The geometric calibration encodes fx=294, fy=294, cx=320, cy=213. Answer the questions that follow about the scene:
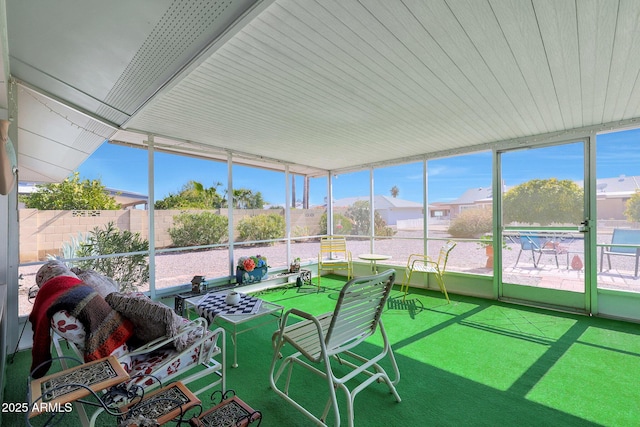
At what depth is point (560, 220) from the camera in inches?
167

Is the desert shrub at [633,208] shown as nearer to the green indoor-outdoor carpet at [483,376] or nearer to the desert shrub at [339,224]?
the green indoor-outdoor carpet at [483,376]

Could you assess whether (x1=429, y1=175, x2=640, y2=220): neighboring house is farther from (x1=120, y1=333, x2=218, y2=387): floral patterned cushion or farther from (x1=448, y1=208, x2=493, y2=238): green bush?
(x1=120, y1=333, x2=218, y2=387): floral patterned cushion

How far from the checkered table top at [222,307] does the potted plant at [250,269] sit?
1537 mm

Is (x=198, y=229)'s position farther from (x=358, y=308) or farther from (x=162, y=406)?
(x=358, y=308)

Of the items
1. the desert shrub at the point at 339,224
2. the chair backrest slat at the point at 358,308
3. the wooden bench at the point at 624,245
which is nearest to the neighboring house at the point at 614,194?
the wooden bench at the point at 624,245

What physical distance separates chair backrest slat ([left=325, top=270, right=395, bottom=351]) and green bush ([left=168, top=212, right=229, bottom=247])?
338 cm

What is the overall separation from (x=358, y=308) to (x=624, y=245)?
4.13 m

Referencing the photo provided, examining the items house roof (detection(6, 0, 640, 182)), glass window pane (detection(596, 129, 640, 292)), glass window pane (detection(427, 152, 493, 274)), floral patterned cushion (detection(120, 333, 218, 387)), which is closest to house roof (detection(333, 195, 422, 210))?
glass window pane (detection(427, 152, 493, 274))

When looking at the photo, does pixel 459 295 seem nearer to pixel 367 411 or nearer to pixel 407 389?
pixel 407 389

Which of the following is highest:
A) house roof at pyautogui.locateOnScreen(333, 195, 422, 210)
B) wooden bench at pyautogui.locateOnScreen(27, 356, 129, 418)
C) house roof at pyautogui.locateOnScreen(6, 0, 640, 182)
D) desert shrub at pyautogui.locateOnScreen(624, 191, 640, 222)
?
house roof at pyautogui.locateOnScreen(6, 0, 640, 182)

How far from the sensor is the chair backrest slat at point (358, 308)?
1836 mm

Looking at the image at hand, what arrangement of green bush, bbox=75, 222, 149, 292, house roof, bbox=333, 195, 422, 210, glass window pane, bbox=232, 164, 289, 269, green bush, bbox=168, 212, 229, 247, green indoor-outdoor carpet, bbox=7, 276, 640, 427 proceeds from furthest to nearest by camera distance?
house roof, bbox=333, 195, 422, 210 < glass window pane, bbox=232, 164, 289, 269 < green bush, bbox=168, 212, 229, 247 < green bush, bbox=75, 222, 149, 292 < green indoor-outdoor carpet, bbox=7, 276, 640, 427

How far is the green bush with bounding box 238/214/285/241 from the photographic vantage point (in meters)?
5.38

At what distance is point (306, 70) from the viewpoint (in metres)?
2.27
